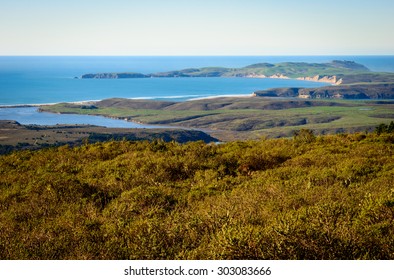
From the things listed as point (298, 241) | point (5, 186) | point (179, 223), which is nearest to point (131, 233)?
point (179, 223)

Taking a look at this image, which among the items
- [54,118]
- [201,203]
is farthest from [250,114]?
[201,203]

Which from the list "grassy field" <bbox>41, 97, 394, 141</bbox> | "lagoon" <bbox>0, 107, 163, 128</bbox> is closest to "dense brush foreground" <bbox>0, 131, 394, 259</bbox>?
"grassy field" <bbox>41, 97, 394, 141</bbox>

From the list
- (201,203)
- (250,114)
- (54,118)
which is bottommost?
(250,114)

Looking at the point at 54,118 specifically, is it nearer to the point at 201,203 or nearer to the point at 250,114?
the point at 250,114

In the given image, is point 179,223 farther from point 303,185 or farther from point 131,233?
point 303,185

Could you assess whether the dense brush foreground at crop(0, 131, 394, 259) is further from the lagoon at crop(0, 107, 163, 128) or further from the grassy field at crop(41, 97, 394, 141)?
the lagoon at crop(0, 107, 163, 128)
